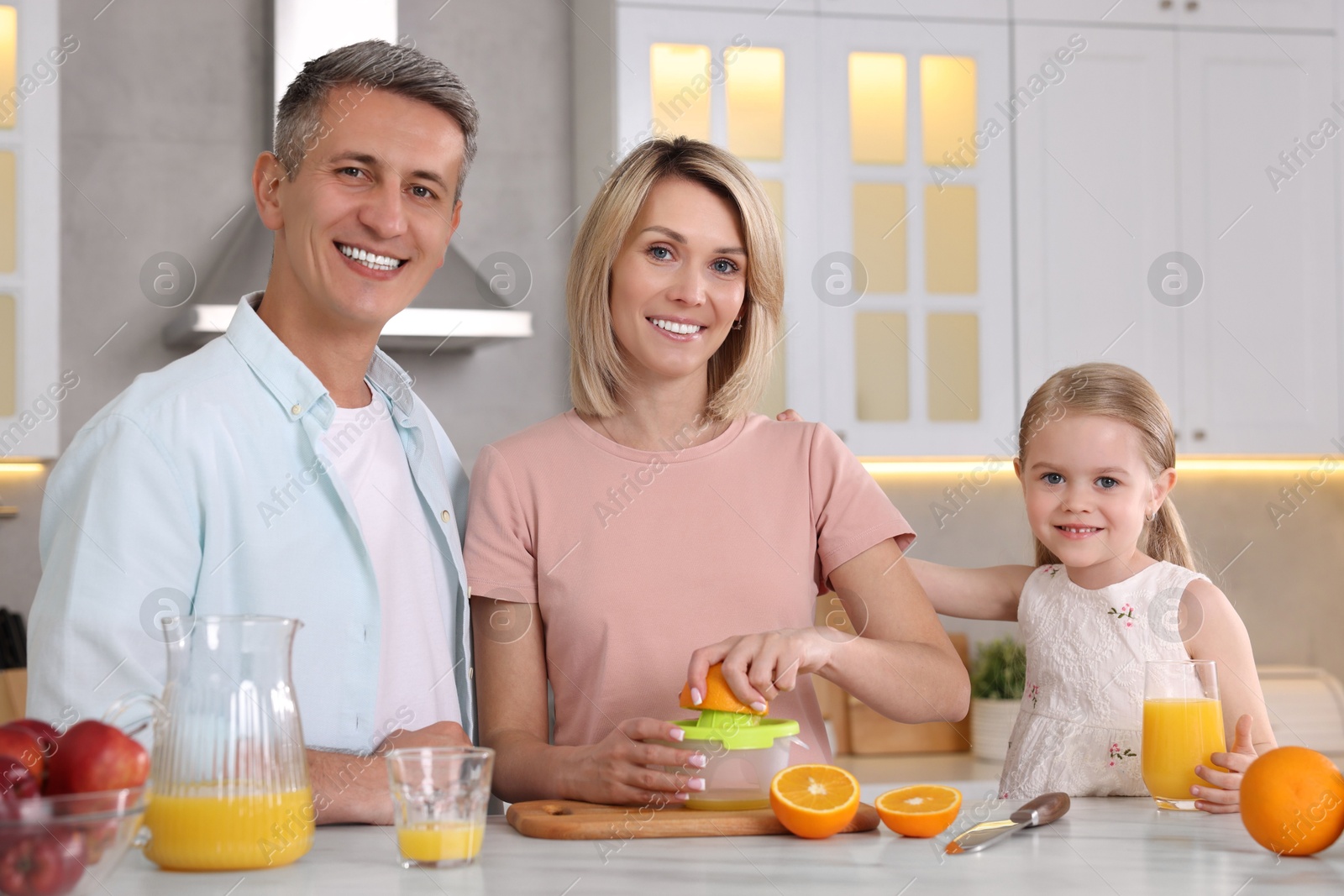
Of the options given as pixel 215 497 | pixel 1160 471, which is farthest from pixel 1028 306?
pixel 215 497

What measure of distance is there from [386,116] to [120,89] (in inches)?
74.9

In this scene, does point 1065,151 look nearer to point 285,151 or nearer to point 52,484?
point 285,151

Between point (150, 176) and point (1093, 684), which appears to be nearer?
point (1093, 684)

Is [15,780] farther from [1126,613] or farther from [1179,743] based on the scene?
[1126,613]

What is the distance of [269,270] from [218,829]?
6.16 feet

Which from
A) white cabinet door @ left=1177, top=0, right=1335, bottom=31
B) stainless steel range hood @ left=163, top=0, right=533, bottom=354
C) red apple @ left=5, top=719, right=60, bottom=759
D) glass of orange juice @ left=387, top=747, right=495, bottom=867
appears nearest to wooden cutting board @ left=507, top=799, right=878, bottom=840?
glass of orange juice @ left=387, top=747, right=495, bottom=867

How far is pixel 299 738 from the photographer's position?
0.88 metres

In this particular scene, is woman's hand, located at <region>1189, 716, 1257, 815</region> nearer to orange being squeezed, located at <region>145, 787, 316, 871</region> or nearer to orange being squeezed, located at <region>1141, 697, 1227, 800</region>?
orange being squeezed, located at <region>1141, 697, 1227, 800</region>

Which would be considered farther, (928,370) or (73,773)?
(928,370)

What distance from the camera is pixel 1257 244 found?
3.06 meters

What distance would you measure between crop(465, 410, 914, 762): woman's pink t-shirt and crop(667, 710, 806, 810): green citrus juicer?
28 centimetres

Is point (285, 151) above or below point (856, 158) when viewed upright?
below

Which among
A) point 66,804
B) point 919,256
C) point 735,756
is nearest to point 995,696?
point 919,256

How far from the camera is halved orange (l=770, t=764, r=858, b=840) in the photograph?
3.19ft
